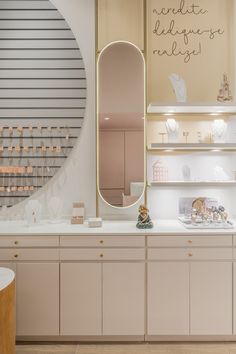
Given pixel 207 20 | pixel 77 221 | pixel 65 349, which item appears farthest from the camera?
pixel 207 20

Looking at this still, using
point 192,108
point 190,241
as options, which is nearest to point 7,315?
point 190,241

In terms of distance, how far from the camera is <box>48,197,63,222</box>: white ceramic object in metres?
3.01

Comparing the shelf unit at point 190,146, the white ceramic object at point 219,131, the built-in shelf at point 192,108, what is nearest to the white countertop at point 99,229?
the shelf unit at point 190,146

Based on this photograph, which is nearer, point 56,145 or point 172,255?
point 172,255

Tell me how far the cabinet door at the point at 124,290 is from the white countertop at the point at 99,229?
0.85 ft

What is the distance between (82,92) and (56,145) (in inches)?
21.0

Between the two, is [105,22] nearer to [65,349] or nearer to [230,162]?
[230,162]

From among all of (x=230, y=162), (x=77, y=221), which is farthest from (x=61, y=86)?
(x=230, y=162)

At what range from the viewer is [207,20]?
3.15 m

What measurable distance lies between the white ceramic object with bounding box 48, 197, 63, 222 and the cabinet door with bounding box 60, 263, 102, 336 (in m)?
0.56

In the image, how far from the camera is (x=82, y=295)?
2635mm

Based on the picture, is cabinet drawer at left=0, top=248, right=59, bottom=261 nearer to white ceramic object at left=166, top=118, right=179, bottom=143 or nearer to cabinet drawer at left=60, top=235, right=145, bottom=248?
cabinet drawer at left=60, top=235, right=145, bottom=248

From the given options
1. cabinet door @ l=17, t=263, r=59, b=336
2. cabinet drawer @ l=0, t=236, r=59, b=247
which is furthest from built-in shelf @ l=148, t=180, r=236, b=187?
cabinet door @ l=17, t=263, r=59, b=336

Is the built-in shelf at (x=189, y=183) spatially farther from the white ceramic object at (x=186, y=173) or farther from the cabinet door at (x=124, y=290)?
the cabinet door at (x=124, y=290)
